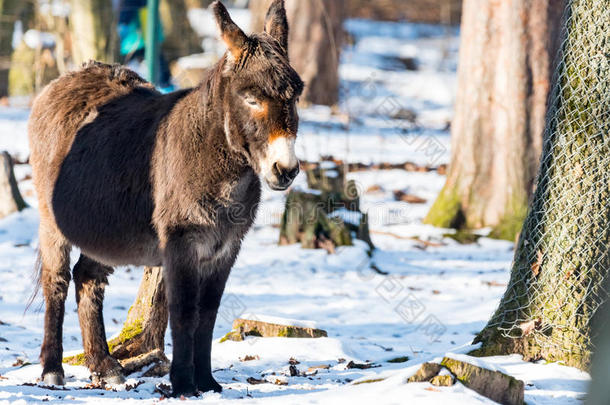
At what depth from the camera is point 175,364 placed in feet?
15.2

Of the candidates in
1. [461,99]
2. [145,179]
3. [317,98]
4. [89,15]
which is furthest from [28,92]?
[145,179]

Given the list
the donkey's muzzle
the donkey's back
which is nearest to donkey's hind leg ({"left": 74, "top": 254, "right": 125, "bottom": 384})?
the donkey's back

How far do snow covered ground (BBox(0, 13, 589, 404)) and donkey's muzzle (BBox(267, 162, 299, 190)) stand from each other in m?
1.15

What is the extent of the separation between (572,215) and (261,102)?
7.30ft

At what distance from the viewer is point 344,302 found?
25.5 feet

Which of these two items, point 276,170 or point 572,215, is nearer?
point 276,170

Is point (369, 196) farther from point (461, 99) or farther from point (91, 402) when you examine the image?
point (91, 402)

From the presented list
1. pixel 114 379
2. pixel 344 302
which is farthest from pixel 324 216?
pixel 114 379

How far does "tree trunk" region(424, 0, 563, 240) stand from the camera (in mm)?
9836

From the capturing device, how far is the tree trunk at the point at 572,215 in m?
5.09

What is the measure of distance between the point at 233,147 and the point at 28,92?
13927 mm

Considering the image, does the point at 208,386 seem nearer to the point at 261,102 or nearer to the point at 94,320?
the point at 94,320

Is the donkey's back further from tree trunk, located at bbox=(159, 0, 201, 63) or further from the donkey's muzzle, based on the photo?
tree trunk, located at bbox=(159, 0, 201, 63)

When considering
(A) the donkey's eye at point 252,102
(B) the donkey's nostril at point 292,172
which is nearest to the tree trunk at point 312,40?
(A) the donkey's eye at point 252,102
